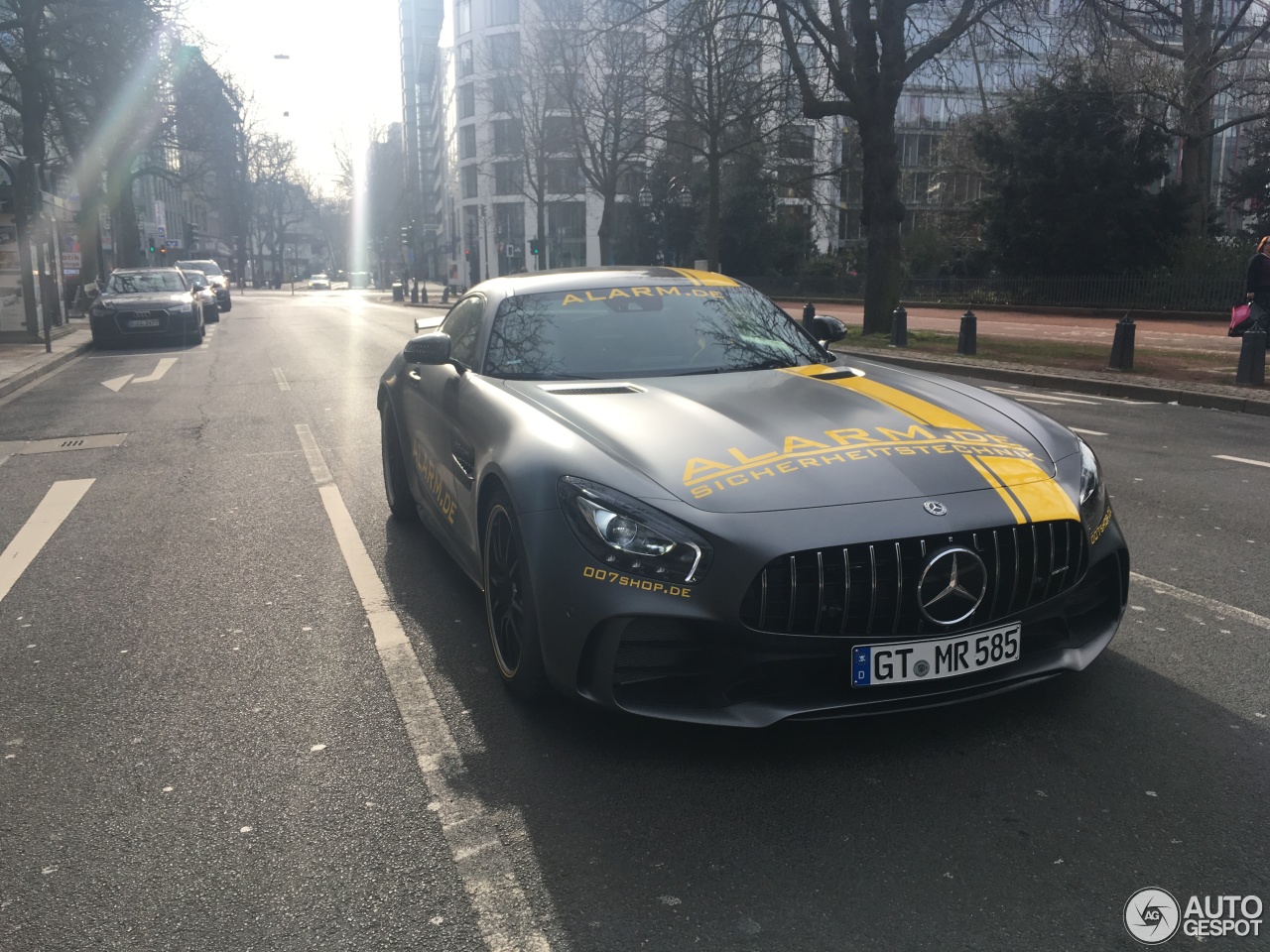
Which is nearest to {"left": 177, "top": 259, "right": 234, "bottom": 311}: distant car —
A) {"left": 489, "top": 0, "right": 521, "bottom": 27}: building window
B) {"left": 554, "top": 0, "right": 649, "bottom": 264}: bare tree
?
{"left": 554, "top": 0, "right": 649, "bottom": 264}: bare tree

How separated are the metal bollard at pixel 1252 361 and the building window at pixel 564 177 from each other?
42584 mm

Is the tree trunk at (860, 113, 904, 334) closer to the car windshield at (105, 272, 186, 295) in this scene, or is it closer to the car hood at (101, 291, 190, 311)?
the car hood at (101, 291, 190, 311)

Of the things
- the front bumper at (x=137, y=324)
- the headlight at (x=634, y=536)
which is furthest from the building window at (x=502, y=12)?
the headlight at (x=634, y=536)

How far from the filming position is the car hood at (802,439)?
3.48 m

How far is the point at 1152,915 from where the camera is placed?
8.72 feet

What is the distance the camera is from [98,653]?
4727mm

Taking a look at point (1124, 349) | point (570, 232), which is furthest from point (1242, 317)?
point (570, 232)

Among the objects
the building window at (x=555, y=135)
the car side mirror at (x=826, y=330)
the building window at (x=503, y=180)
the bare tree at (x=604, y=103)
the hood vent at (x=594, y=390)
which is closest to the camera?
the hood vent at (x=594, y=390)

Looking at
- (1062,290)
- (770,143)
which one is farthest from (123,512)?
(770,143)

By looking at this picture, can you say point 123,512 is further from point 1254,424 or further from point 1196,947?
point 1254,424

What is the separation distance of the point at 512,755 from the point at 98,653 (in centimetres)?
215

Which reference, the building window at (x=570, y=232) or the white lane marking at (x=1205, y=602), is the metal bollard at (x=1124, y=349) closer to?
the white lane marking at (x=1205, y=602)

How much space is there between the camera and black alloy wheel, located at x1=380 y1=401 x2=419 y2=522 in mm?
6590

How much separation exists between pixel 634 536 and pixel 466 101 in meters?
91.5
